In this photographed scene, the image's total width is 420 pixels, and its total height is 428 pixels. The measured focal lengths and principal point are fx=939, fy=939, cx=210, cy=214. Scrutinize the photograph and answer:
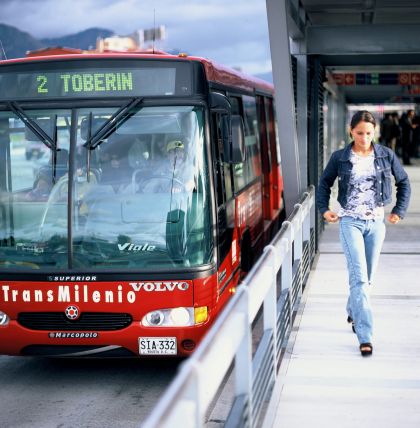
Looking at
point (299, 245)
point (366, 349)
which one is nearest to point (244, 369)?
point (366, 349)

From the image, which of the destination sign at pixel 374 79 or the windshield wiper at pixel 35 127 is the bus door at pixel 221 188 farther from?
the destination sign at pixel 374 79

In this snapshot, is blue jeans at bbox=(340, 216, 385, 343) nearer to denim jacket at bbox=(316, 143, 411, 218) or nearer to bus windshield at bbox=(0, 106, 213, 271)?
denim jacket at bbox=(316, 143, 411, 218)

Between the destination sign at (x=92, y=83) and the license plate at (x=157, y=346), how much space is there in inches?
74.7

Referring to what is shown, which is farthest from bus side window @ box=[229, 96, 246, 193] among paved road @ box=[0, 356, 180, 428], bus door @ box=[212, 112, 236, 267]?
paved road @ box=[0, 356, 180, 428]

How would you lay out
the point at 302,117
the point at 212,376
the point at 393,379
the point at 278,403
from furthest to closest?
the point at 302,117 < the point at 393,379 < the point at 278,403 < the point at 212,376

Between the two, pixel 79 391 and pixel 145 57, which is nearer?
pixel 79 391

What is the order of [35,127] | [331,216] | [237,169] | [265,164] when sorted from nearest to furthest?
[331,216], [35,127], [237,169], [265,164]

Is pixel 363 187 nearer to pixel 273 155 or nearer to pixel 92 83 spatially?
pixel 92 83

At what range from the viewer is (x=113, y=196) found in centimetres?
723

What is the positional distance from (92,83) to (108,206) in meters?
1.01

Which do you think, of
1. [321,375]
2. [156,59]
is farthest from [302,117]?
[321,375]

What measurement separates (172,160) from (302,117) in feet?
14.6

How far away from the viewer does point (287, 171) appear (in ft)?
34.8

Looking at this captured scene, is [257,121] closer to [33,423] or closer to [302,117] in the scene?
[302,117]
